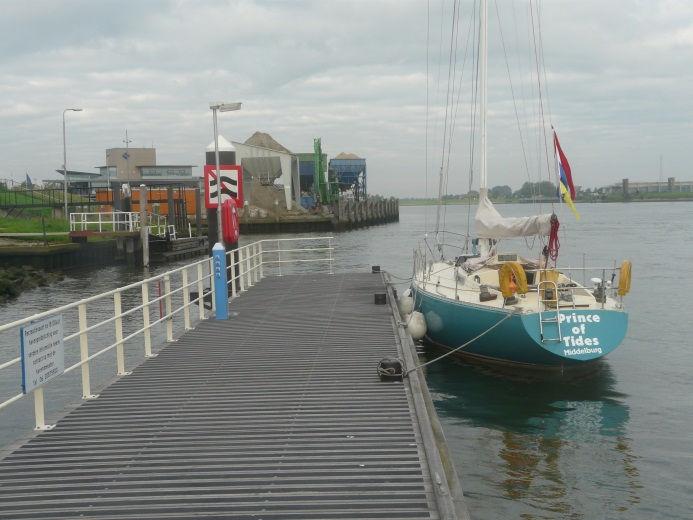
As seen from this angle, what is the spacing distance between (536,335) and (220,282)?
228 inches

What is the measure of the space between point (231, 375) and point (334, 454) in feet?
11.1

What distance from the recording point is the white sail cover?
1507 cm

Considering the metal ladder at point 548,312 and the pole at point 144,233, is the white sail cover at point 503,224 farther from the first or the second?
the pole at point 144,233

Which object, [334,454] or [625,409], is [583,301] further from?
[334,454]

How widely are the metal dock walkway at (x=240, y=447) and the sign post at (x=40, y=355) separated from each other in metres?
0.44

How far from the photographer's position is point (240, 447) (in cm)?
Answer: 665

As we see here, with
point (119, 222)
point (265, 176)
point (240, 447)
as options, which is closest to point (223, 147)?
point (240, 447)

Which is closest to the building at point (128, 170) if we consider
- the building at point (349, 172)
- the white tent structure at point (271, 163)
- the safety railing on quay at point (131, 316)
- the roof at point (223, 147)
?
the white tent structure at point (271, 163)

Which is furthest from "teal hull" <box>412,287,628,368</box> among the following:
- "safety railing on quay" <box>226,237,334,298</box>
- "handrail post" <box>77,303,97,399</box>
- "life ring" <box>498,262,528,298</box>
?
"handrail post" <box>77,303,97,399</box>

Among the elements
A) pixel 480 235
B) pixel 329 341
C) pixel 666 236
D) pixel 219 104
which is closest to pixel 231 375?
pixel 329 341

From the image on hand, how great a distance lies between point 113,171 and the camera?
106312 millimetres

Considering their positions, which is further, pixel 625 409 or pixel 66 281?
pixel 66 281

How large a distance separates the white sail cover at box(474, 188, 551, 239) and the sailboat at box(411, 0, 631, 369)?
0.02 metres

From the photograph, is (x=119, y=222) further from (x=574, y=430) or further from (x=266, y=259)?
(x=574, y=430)
